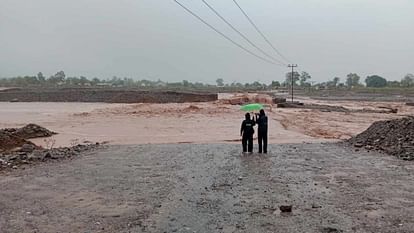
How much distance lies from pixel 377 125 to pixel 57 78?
15423cm

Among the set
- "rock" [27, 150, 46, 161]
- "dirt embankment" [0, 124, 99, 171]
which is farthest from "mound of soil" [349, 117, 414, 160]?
"rock" [27, 150, 46, 161]

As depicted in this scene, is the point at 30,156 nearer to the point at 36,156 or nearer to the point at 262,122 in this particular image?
the point at 36,156

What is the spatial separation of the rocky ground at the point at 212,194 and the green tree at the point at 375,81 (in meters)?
138

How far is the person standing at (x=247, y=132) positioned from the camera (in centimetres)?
1811

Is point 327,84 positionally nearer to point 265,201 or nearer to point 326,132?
point 326,132

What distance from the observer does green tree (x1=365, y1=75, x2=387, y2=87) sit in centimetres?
14886

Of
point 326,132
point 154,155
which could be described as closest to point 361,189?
point 154,155

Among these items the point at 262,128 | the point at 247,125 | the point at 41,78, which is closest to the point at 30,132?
the point at 247,125

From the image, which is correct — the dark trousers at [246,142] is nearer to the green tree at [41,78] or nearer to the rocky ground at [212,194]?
the rocky ground at [212,194]

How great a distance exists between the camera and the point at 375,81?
497 feet

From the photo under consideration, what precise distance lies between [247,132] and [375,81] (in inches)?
5589

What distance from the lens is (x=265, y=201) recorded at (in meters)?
10.1

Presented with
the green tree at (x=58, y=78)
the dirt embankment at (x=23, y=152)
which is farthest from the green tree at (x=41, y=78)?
the dirt embankment at (x=23, y=152)

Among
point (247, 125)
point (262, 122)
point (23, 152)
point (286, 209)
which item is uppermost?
point (262, 122)
